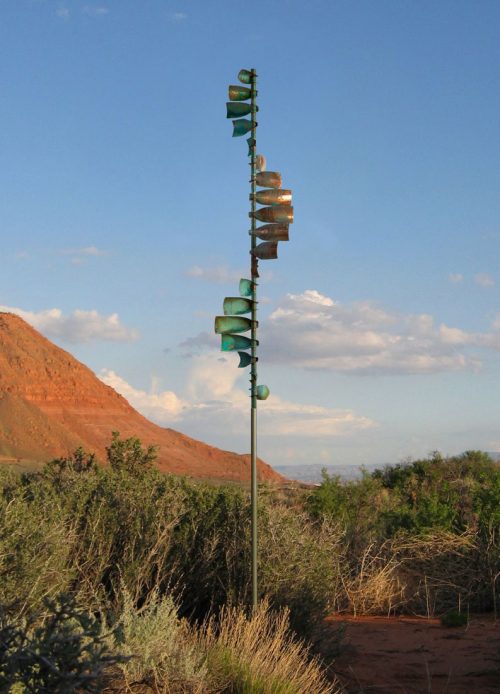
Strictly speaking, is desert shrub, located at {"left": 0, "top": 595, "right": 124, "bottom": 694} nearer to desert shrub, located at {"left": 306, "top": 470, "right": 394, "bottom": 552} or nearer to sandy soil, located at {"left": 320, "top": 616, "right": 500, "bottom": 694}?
sandy soil, located at {"left": 320, "top": 616, "right": 500, "bottom": 694}

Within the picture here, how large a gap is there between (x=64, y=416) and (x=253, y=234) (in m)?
63.3

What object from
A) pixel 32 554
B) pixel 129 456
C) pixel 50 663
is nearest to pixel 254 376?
pixel 32 554

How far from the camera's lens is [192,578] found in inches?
410

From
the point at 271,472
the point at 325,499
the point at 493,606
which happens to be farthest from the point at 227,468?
the point at 493,606

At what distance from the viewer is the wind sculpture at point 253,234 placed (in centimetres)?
1030

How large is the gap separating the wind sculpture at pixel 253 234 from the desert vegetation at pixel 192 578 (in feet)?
4.42

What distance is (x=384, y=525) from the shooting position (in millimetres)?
16547

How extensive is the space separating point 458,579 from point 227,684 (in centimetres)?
822

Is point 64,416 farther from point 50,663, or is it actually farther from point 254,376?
point 50,663

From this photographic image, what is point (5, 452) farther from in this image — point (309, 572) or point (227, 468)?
point (309, 572)

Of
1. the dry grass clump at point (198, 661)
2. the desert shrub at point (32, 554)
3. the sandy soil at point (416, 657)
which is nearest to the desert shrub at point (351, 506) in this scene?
the sandy soil at point (416, 657)

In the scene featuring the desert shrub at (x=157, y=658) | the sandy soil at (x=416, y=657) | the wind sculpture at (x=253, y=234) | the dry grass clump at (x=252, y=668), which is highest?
the wind sculpture at (x=253, y=234)

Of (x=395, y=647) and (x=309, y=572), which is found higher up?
(x=309, y=572)

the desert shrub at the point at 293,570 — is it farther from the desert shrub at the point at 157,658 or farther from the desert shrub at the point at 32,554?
the desert shrub at the point at 157,658
